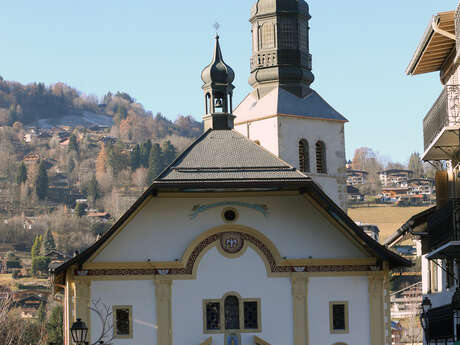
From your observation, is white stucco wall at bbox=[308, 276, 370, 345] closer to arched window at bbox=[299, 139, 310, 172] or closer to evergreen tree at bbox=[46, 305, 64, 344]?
arched window at bbox=[299, 139, 310, 172]

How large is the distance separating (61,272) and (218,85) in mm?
8836

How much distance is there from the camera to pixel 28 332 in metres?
98.9

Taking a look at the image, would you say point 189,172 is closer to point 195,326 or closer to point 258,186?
point 258,186

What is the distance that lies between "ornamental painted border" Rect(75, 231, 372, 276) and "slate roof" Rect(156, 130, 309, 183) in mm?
1941

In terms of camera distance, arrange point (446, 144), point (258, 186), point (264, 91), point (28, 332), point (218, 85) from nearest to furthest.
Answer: point (446, 144)
point (258, 186)
point (218, 85)
point (264, 91)
point (28, 332)

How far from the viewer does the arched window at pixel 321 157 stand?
55.4 meters

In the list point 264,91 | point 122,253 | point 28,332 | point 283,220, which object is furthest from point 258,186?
point 28,332

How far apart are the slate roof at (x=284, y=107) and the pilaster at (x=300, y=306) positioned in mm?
18335

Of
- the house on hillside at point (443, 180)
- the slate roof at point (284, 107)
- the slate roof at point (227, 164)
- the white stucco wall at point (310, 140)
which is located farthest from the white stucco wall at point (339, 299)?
the slate roof at point (284, 107)

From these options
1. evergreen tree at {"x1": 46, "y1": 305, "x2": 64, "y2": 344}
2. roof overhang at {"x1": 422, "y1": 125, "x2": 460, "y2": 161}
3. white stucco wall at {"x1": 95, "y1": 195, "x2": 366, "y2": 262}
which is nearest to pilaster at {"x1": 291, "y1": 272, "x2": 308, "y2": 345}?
white stucco wall at {"x1": 95, "y1": 195, "x2": 366, "y2": 262}

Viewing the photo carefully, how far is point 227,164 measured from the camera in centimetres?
3681

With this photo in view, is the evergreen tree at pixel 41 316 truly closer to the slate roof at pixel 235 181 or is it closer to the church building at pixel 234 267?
the church building at pixel 234 267

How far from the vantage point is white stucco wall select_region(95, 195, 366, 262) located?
36375 millimetres

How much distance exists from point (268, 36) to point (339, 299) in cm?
1934
